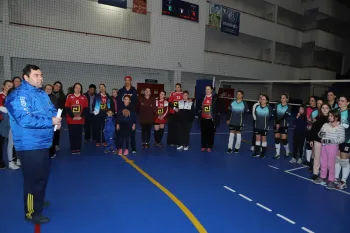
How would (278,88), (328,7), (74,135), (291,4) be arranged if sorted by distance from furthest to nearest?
(278,88)
(328,7)
(291,4)
(74,135)

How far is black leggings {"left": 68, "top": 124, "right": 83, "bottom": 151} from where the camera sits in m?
6.32

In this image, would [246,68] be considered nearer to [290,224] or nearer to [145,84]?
[145,84]

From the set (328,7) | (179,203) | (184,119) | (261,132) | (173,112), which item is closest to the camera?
(179,203)

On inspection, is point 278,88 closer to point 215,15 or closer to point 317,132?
point 215,15

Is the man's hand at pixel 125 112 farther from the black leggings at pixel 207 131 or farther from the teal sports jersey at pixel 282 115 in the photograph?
the teal sports jersey at pixel 282 115

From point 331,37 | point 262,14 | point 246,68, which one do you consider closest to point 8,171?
point 246,68

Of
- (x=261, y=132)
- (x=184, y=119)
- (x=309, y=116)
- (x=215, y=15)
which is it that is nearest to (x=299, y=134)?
(x=309, y=116)

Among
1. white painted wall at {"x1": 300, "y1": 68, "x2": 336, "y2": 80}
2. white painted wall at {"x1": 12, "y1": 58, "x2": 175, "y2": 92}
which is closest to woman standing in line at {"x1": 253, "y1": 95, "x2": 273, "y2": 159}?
white painted wall at {"x1": 12, "y1": 58, "x2": 175, "y2": 92}

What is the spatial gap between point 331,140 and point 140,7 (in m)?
13.4

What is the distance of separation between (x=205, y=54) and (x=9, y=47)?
471 inches

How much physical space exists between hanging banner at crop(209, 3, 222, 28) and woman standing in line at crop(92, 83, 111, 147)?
12907 mm

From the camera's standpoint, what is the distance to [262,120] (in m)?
6.60

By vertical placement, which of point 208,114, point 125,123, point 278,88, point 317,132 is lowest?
point 125,123

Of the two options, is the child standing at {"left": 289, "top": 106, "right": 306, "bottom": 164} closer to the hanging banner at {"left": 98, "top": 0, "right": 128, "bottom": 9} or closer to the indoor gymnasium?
the indoor gymnasium
